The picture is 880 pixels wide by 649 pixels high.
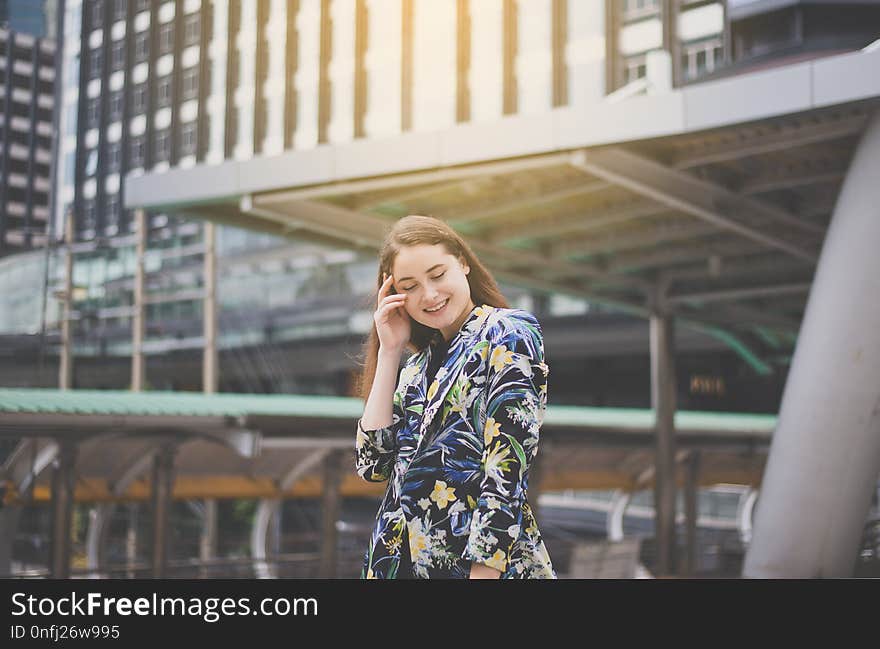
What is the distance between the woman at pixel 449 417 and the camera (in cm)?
246

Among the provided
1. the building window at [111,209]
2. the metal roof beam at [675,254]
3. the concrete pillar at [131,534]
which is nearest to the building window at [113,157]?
the building window at [111,209]

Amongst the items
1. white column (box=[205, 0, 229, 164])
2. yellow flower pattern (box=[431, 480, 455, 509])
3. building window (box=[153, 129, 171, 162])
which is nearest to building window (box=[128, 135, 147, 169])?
building window (box=[153, 129, 171, 162])

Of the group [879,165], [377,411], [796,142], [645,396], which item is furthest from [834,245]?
[645,396]

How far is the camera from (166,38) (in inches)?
459

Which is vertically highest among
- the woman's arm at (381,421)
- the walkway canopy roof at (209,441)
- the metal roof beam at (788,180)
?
the metal roof beam at (788,180)

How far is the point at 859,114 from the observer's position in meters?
9.88

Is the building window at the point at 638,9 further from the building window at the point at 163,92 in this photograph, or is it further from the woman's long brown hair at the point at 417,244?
the woman's long brown hair at the point at 417,244

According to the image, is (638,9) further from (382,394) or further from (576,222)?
(382,394)

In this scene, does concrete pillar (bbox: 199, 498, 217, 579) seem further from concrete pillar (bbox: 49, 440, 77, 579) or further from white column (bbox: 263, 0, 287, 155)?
concrete pillar (bbox: 49, 440, 77, 579)

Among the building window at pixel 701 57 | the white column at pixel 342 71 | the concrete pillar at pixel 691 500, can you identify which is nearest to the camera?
the building window at pixel 701 57

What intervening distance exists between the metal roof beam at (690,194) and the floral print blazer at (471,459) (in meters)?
8.12

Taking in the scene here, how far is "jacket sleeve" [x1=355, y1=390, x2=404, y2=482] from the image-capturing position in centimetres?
278

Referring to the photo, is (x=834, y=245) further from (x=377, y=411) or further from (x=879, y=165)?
(x=377, y=411)

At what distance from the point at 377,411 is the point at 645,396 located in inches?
1423
